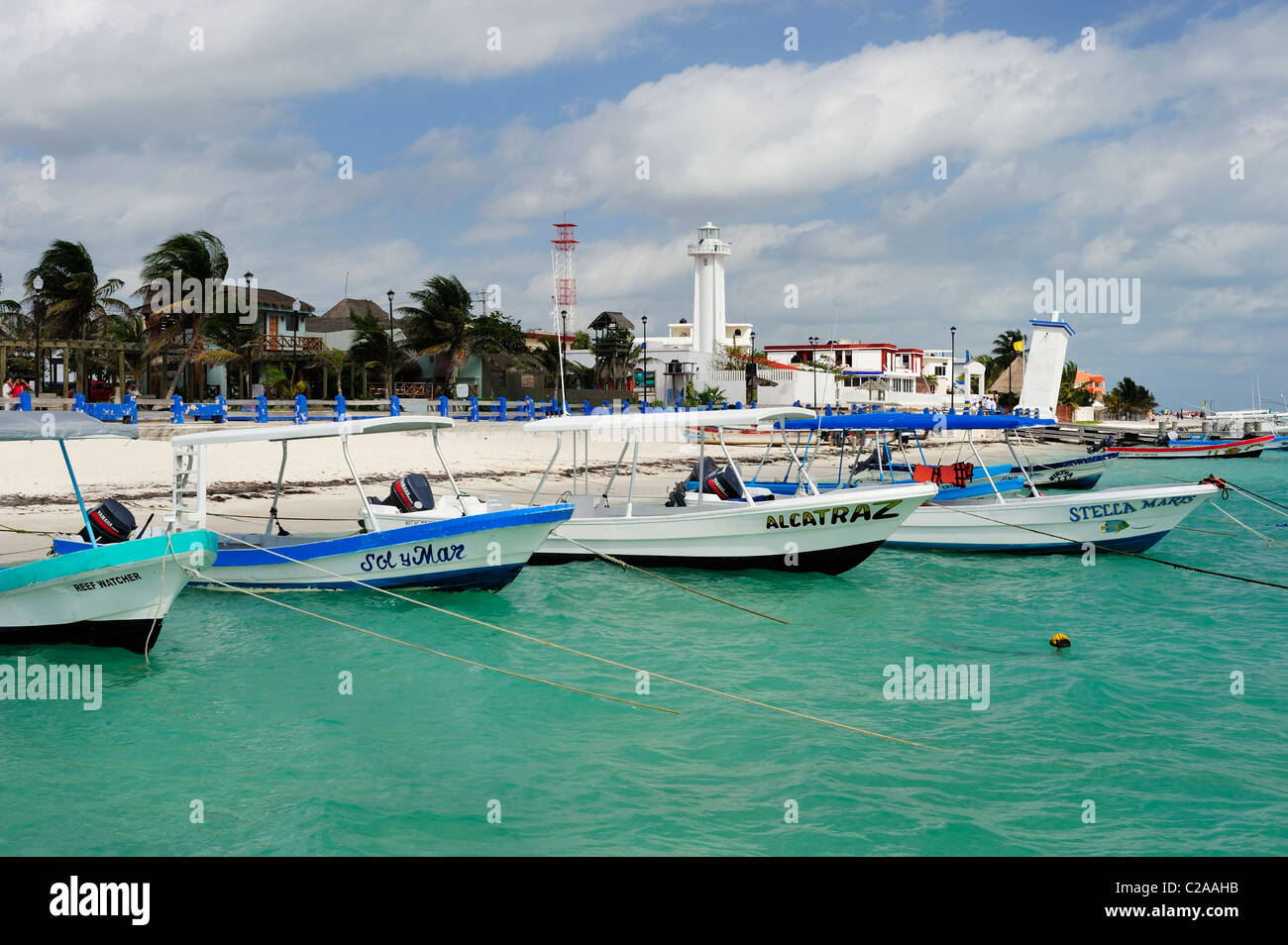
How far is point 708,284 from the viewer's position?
78.4 m

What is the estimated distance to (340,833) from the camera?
6863mm

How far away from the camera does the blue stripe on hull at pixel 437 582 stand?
1327 centimetres

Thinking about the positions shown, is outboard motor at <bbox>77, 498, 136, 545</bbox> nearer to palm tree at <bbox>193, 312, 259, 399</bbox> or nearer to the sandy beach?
the sandy beach

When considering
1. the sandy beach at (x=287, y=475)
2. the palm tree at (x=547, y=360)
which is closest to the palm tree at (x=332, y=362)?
the palm tree at (x=547, y=360)

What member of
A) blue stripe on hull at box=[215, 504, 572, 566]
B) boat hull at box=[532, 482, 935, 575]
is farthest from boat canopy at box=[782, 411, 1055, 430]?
blue stripe on hull at box=[215, 504, 572, 566]

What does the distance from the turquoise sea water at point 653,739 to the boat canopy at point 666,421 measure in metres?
2.77

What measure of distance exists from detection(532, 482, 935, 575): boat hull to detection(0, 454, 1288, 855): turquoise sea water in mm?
1396

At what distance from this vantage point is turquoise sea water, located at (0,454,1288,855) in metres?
6.98

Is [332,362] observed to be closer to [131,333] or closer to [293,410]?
[293,410]

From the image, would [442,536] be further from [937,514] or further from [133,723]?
[937,514]

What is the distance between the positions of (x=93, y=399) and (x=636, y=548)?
37885mm

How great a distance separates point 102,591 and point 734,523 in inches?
342

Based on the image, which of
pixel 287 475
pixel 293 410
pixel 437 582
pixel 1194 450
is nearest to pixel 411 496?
pixel 437 582
